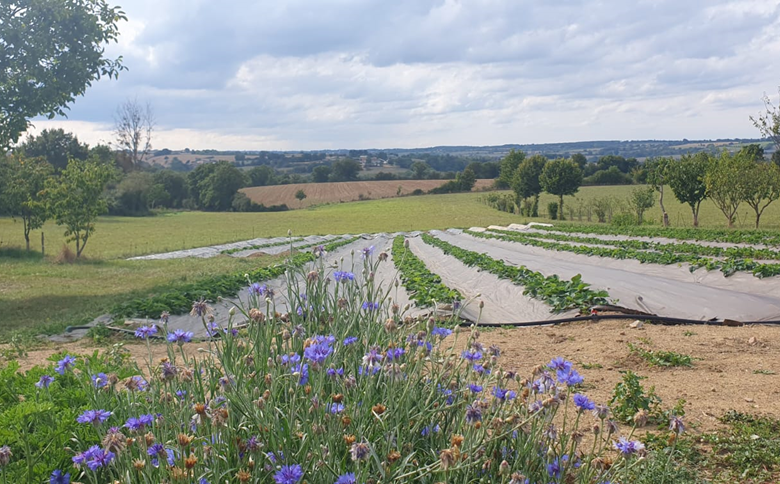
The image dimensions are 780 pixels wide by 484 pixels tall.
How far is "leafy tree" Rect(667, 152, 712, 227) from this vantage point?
103 feet

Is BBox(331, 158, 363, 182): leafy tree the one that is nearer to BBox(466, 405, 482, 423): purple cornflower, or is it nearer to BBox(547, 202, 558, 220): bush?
BBox(547, 202, 558, 220): bush

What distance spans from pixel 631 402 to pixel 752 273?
8.06 m

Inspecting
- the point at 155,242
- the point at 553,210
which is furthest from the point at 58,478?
the point at 553,210

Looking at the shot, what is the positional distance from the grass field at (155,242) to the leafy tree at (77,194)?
4.88ft

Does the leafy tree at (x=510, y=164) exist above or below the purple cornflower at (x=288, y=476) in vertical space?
above

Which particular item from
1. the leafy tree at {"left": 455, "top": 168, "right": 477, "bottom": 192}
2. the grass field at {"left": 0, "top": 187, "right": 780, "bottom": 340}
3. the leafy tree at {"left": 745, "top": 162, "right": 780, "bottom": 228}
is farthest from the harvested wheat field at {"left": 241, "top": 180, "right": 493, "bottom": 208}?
the leafy tree at {"left": 745, "top": 162, "right": 780, "bottom": 228}

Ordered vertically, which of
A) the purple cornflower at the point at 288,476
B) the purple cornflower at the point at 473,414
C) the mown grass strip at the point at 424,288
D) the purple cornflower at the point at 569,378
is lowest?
the mown grass strip at the point at 424,288

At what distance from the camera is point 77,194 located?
787 inches

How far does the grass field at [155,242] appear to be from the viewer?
1165 centimetres

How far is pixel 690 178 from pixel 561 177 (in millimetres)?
15170

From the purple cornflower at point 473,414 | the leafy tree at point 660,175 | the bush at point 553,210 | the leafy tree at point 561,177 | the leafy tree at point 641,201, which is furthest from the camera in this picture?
the bush at point 553,210

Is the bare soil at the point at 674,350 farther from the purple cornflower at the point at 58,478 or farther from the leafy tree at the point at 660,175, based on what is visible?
the leafy tree at the point at 660,175

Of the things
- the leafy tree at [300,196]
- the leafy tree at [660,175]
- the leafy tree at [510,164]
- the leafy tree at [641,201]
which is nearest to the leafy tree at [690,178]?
the leafy tree at [660,175]

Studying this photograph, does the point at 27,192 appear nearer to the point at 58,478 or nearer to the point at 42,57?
the point at 42,57
